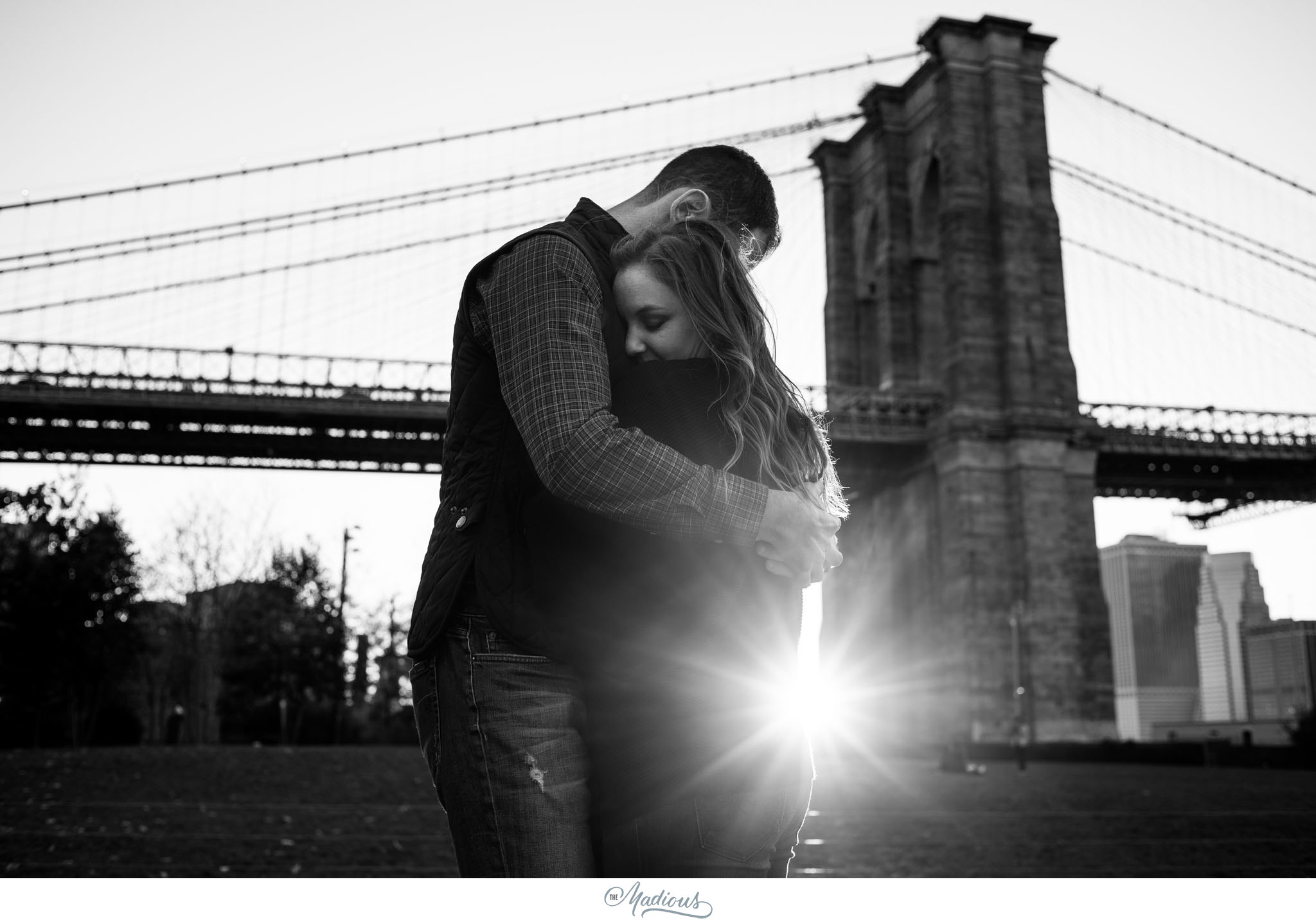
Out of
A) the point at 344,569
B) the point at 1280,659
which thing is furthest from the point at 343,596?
the point at 1280,659

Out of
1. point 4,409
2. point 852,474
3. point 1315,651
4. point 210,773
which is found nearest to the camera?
point 1315,651

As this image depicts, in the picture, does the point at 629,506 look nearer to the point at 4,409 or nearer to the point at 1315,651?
the point at 1315,651

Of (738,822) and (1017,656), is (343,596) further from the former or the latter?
(738,822)

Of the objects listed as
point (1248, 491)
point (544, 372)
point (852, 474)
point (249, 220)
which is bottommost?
point (544, 372)

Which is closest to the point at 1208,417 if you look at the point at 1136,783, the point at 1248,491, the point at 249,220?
the point at 1248,491

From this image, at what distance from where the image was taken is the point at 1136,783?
1850 centimetres

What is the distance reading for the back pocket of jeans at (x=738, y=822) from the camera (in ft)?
5.71

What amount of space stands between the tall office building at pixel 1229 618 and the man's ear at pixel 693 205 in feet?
21.7

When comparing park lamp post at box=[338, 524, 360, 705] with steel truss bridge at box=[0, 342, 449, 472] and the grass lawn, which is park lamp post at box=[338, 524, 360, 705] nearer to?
steel truss bridge at box=[0, 342, 449, 472]

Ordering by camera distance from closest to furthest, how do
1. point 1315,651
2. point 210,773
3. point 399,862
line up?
point 399,862
point 1315,651
point 210,773

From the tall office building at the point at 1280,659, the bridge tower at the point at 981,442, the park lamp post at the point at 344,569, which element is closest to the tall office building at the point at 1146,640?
the bridge tower at the point at 981,442

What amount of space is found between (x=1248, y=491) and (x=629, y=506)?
33045 millimetres

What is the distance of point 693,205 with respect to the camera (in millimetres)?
1893
